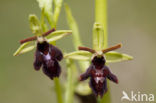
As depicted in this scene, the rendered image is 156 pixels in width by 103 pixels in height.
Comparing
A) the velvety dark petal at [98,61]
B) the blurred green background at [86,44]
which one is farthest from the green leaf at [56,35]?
the blurred green background at [86,44]

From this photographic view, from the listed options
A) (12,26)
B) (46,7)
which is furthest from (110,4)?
(46,7)

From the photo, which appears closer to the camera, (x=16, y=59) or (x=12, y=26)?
(x=16, y=59)

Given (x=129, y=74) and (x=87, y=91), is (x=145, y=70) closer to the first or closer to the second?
(x=129, y=74)

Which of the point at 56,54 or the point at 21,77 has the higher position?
the point at 56,54

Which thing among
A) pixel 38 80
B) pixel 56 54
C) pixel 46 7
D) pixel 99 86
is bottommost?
pixel 38 80

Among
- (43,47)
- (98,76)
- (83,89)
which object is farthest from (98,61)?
(83,89)

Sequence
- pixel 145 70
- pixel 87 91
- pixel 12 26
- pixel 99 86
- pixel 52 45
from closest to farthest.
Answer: pixel 99 86 → pixel 52 45 → pixel 87 91 → pixel 145 70 → pixel 12 26
